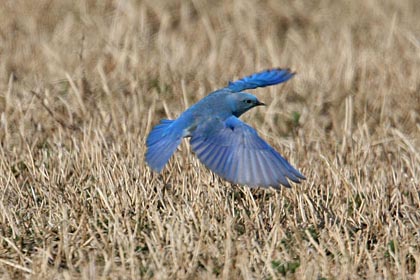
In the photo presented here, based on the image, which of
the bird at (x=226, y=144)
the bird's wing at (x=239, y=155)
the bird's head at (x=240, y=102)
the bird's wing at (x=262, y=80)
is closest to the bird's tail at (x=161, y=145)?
the bird at (x=226, y=144)

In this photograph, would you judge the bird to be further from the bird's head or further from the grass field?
the grass field

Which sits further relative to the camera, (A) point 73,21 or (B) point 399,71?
(A) point 73,21

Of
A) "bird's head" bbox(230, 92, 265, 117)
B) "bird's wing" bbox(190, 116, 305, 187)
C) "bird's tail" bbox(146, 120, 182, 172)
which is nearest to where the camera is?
"bird's wing" bbox(190, 116, 305, 187)

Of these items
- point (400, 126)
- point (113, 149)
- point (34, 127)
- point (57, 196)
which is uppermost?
point (400, 126)

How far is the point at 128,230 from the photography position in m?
4.51

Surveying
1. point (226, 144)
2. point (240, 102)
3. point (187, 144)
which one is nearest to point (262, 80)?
point (240, 102)

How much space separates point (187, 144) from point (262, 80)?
0.64 m

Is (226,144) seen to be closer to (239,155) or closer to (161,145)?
(239,155)

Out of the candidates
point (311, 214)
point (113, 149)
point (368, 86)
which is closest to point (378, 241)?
point (311, 214)

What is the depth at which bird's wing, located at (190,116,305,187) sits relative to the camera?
461 centimetres

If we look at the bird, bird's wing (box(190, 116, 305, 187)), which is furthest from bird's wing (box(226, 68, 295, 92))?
bird's wing (box(190, 116, 305, 187))

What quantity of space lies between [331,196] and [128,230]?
4.23 feet

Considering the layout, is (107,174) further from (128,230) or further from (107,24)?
(107,24)

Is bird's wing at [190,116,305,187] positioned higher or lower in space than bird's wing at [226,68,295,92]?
lower
